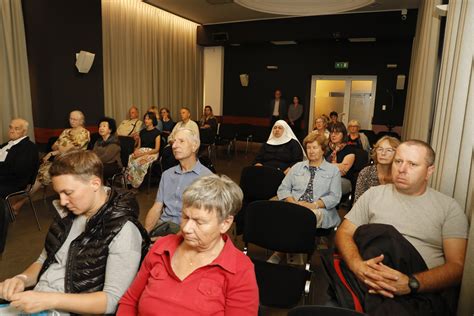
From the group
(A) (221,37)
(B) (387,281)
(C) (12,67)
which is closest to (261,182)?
(B) (387,281)

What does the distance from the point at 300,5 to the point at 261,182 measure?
3.78 metres

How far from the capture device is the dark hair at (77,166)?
1.63 meters

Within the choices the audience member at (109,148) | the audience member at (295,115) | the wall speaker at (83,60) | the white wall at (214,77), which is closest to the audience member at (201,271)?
the audience member at (109,148)

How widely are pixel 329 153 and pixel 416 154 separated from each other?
8.68 feet

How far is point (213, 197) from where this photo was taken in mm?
1458

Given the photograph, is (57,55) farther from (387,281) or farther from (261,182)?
(387,281)

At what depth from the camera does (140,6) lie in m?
8.73

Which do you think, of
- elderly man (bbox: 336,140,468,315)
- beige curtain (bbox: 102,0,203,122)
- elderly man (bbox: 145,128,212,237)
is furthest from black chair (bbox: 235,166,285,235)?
beige curtain (bbox: 102,0,203,122)

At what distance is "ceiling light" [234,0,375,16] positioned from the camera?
5.48 metres

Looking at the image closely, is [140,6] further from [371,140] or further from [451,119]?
[451,119]

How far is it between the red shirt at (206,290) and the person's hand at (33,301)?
364mm

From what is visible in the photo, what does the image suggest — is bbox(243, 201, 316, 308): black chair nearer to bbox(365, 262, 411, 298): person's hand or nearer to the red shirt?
bbox(365, 262, 411, 298): person's hand

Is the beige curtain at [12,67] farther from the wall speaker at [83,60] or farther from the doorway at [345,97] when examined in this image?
the doorway at [345,97]

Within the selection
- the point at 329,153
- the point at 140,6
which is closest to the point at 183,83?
the point at 140,6
